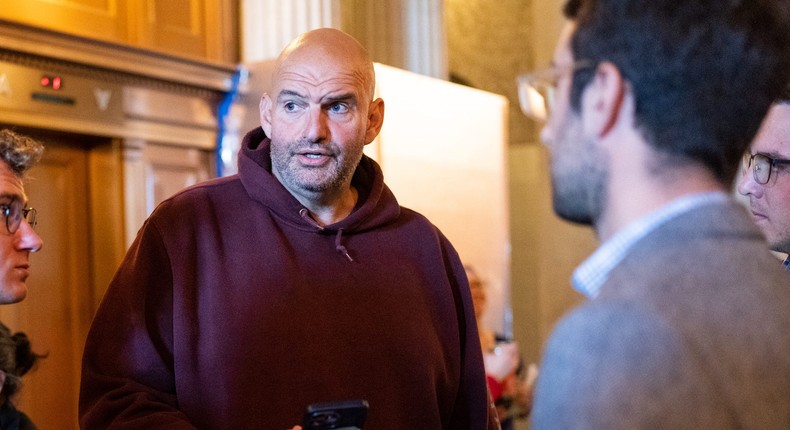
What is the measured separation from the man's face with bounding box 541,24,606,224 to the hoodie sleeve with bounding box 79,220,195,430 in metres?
1.13

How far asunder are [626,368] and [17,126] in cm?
318

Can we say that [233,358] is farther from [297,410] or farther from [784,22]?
[784,22]

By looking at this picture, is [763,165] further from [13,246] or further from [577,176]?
[13,246]

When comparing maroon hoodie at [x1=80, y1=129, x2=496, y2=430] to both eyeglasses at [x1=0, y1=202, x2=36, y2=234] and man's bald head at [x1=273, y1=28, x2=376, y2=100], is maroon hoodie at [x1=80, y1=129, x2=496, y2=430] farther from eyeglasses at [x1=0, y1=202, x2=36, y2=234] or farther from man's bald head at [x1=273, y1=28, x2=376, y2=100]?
eyeglasses at [x1=0, y1=202, x2=36, y2=234]

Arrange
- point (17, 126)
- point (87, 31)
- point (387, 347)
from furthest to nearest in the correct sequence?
1. point (87, 31)
2. point (17, 126)
3. point (387, 347)

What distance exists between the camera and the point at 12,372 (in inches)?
94.7

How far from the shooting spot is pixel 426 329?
2453 mm

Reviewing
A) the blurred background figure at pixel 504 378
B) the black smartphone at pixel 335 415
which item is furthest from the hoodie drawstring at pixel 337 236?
the blurred background figure at pixel 504 378

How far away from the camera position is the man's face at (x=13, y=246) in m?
2.34

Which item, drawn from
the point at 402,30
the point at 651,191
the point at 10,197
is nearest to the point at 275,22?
the point at 402,30

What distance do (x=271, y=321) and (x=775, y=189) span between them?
1.29m

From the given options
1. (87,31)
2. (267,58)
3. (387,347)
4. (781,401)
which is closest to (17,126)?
(87,31)

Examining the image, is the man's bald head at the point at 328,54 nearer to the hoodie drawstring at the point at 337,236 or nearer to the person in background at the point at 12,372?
the hoodie drawstring at the point at 337,236

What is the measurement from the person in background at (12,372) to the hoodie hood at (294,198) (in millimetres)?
728
